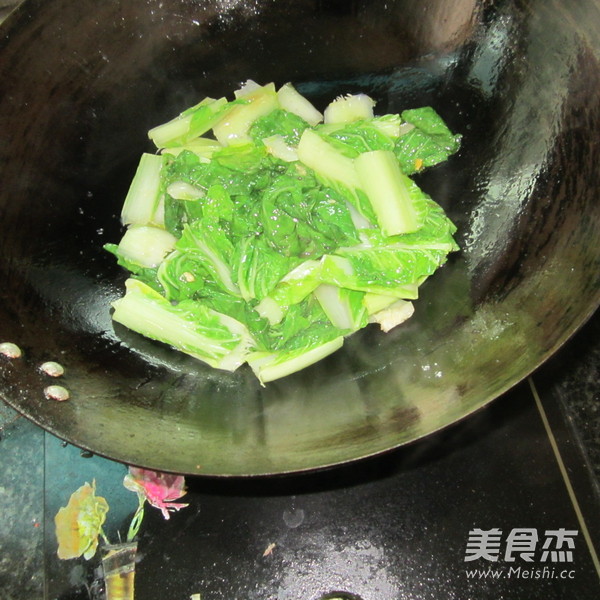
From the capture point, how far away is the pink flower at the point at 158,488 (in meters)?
2.43

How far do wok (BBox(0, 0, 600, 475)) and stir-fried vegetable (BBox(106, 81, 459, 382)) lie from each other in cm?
9

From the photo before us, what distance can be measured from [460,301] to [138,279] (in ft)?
4.53

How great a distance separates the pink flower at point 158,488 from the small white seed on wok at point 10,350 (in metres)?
0.87

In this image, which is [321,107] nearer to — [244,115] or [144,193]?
[244,115]

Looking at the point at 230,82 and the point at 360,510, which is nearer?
the point at 360,510

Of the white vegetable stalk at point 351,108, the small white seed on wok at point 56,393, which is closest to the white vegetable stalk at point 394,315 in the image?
the white vegetable stalk at point 351,108

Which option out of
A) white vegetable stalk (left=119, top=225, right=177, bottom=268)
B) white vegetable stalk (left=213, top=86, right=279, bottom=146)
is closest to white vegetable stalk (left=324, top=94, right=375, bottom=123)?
white vegetable stalk (left=213, top=86, right=279, bottom=146)

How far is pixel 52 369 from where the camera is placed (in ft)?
6.11

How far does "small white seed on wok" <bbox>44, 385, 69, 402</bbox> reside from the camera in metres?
1.78

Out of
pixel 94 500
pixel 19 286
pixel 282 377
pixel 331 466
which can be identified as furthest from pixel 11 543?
pixel 331 466

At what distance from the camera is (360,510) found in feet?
7.89

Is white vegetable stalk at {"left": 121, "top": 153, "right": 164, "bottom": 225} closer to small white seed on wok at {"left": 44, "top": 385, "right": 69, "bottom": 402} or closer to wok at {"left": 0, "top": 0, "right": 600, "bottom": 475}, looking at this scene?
wok at {"left": 0, "top": 0, "right": 600, "bottom": 475}

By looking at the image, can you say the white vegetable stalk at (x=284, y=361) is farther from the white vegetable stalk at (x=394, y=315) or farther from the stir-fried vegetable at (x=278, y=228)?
the white vegetable stalk at (x=394, y=315)

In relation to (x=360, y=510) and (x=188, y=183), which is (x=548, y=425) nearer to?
(x=360, y=510)
